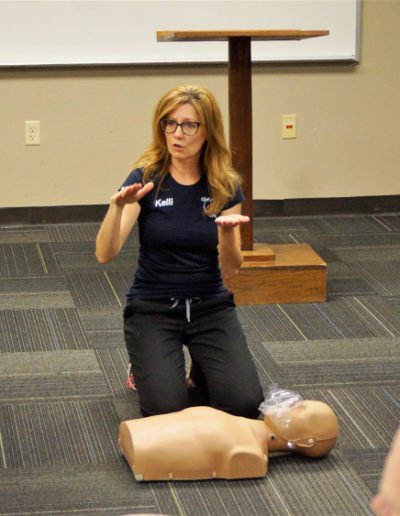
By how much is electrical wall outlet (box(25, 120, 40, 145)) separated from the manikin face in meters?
2.18

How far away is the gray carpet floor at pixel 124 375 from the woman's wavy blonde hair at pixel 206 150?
63cm

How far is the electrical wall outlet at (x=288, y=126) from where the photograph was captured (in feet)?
14.9

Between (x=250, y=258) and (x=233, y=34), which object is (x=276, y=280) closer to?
(x=250, y=258)

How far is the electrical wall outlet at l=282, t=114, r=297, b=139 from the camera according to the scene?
453 cm

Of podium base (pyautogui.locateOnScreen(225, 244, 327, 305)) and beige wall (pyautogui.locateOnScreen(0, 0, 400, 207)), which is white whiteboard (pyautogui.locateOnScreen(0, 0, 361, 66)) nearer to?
beige wall (pyautogui.locateOnScreen(0, 0, 400, 207))

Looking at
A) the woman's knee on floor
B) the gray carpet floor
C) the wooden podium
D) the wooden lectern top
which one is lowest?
the gray carpet floor

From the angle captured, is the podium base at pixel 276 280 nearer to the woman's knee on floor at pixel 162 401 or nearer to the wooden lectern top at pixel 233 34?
the wooden lectern top at pixel 233 34

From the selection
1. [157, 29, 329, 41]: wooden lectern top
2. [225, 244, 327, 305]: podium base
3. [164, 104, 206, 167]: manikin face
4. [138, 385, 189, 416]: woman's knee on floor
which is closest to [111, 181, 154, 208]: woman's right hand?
[164, 104, 206, 167]: manikin face

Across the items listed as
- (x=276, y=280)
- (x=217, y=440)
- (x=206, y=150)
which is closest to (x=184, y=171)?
(x=206, y=150)

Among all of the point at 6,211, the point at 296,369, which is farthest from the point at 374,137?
the point at 296,369

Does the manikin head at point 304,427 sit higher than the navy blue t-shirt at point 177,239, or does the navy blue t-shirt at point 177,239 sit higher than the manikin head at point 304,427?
the navy blue t-shirt at point 177,239

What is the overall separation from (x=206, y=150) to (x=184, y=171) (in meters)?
0.08

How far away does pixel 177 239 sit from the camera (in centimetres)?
236

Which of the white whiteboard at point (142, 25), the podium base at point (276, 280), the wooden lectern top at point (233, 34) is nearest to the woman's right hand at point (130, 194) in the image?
the wooden lectern top at point (233, 34)
